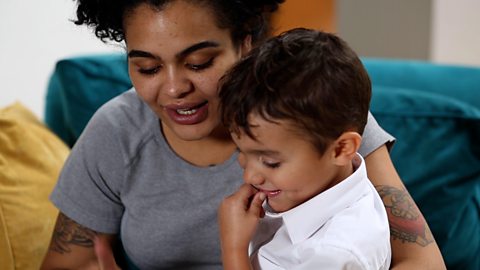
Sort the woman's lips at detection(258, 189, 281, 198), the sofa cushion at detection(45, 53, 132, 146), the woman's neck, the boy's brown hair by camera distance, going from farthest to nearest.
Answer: the sofa cushion at detection(45, 53, 132, 146) < the woman's neck < the woman's lips at detection(258, 189, 281, 198) < the boy's brown hair

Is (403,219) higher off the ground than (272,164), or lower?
lower

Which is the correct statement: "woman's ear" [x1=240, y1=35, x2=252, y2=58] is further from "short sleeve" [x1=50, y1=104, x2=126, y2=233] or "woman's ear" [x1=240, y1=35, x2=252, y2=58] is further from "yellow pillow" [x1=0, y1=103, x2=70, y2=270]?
"yellow pillow" [x1=0, y1=103, x2=70, y2=270]

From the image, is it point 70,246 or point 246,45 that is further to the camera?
point 70,246

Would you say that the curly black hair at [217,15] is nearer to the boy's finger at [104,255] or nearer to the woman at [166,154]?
the woman at [166,154]

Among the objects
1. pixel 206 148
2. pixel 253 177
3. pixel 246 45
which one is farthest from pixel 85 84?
pixel 253 177

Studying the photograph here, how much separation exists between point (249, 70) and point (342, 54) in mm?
152

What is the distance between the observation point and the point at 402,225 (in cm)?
150

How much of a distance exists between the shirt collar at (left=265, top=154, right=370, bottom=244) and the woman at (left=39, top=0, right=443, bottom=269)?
0.90 feet

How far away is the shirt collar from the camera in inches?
49.2

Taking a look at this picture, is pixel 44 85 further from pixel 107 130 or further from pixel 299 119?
pixel 299 119

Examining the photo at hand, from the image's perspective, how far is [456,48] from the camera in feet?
10.2

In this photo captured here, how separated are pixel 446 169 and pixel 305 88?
94cm

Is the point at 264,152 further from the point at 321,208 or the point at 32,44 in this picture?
the point at 32,44

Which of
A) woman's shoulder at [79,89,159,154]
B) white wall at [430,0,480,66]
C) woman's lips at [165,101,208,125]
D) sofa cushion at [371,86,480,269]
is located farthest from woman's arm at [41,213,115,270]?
white wall at [430,0,480,66]
